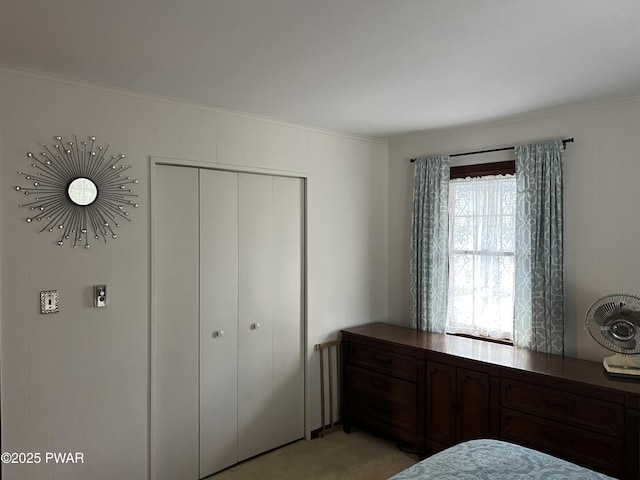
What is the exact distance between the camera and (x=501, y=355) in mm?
3273

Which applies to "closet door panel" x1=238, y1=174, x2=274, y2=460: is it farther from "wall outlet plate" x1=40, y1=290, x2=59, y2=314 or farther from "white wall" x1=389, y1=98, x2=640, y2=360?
"white wall" x1=389, y1=98, x2=640, y2=360

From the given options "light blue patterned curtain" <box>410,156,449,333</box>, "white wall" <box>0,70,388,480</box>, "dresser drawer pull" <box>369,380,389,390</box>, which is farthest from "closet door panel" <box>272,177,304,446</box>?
"light blue patterned curtain" <box>410,156,449,333</box>

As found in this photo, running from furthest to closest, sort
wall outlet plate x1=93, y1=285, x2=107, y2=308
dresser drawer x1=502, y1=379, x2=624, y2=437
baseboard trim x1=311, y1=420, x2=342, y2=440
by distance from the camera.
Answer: baseboard trim x1=311, y1=420, x2=342, y2=440, wall outlet plate x1=93, y1=285, x2=107, y2=308, dresser drawer x1=502, y1=379, x2=624, y2=437

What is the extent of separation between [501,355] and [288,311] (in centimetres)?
164

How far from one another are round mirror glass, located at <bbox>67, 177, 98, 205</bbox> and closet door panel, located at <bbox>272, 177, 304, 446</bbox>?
136 cm

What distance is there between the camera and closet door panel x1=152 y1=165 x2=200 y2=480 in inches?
120

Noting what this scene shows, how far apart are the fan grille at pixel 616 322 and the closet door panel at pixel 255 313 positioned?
227cm

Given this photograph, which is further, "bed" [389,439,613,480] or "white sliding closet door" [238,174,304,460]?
"white sliding closet door" [238,174,304,460]

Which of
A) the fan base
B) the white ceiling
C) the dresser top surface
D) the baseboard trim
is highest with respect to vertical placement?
the white ceiling

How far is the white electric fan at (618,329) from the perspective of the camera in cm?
283

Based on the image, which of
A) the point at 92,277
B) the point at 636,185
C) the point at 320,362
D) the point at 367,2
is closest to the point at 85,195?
the point at 92,277

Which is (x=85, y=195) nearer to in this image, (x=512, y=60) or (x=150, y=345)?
(x=150, y=345)

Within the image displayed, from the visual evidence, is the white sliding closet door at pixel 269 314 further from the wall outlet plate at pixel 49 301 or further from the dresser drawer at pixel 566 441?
the dresser drawer at pixel 566 441

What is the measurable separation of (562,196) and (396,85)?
1.51 meters
